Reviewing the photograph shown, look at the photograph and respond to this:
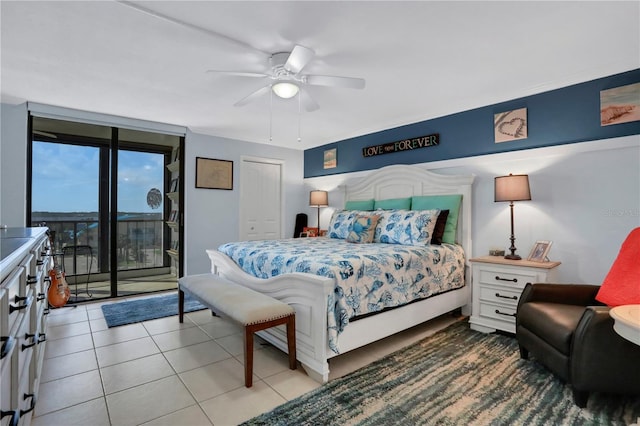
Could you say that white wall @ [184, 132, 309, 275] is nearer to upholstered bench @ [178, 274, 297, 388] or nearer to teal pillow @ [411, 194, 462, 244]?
upholstered bench @ [178, 274, 297, 388]

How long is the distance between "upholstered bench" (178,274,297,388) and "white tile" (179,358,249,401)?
0.14m

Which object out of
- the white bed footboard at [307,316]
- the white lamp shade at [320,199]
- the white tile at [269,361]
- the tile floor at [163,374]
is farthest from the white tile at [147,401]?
the white lamp shade at [320,199]

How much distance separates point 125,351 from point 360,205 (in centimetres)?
310

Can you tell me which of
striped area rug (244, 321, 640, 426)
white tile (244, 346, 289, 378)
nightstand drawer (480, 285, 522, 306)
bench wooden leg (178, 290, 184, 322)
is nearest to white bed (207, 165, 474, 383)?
white tile (244, 346, 289, 378)

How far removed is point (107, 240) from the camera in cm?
452

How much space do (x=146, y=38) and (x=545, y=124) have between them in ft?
11.5

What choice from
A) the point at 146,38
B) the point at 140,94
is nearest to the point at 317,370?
the point at 146,38

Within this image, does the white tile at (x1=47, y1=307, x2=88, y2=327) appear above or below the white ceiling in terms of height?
below

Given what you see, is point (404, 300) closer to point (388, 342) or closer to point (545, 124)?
point (388, 342)

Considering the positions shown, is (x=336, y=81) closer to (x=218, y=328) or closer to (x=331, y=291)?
(x=331, y=291)

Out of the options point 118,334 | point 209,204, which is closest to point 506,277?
point 118,334

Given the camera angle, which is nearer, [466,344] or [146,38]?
[146,38]

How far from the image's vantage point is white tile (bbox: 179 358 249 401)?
2051 millimetres

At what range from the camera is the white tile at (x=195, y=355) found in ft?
7.86
